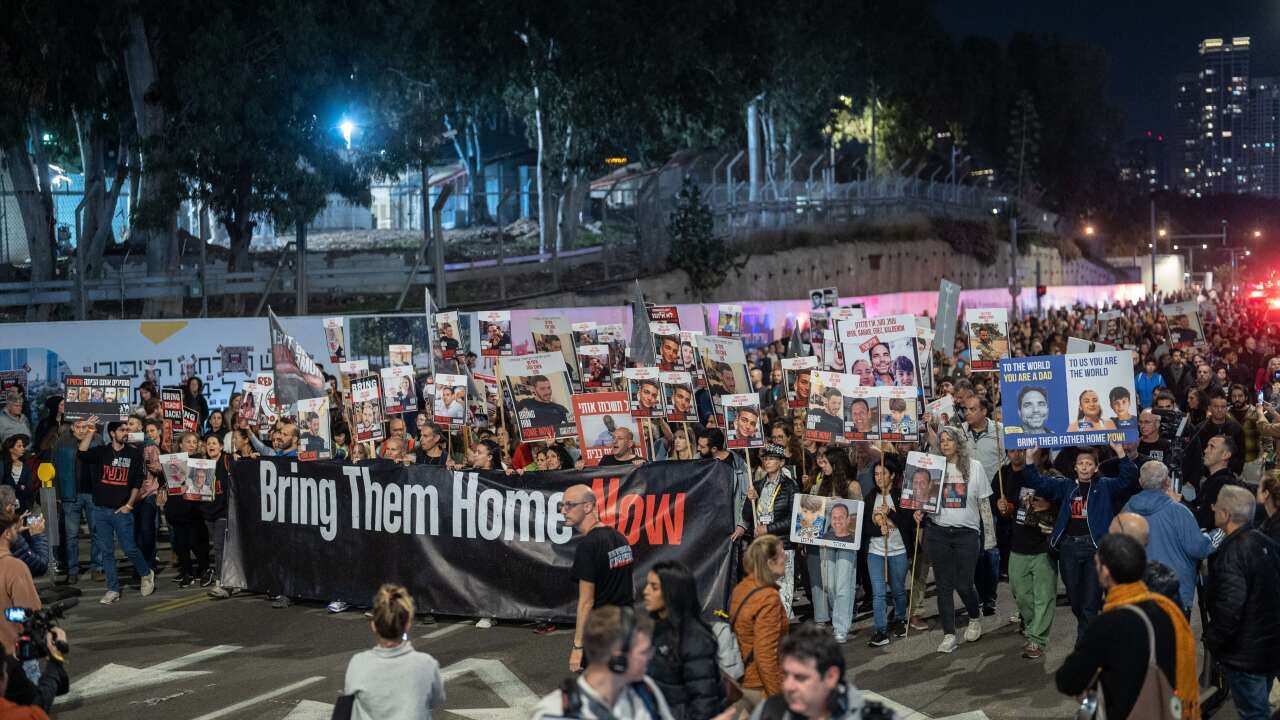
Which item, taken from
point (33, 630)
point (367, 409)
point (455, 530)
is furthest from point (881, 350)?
point (33, 630)

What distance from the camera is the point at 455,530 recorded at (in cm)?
1206

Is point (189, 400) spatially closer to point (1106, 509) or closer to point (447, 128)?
point (1106, 509)

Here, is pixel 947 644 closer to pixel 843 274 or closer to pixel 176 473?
pixel 176 473

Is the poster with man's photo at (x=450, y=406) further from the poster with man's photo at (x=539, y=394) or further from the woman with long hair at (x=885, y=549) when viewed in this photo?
the woman with long hair at (x=885, y=549)

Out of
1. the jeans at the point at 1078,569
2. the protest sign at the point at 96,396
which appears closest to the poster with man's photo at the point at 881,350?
the jeans at the point at 1078,569

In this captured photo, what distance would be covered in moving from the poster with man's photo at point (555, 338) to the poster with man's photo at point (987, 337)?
16.4ft

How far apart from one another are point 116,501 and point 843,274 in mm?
40602

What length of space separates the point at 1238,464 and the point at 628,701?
9.72m

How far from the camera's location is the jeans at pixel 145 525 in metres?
14.1

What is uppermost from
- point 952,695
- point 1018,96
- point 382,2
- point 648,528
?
point 1018,96

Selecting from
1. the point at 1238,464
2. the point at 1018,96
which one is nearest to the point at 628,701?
the point at 1238,464

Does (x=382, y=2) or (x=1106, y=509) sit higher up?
(x=382, y=2)

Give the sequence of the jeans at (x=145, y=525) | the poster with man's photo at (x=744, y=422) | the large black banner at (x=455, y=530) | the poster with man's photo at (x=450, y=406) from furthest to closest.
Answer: the poster with man's photo at (x=450, y=406) → the jeans at (x=145, y=525) → the poster with man's photo at (x=744, y=422) → the large black banner at (x=455, y=530)

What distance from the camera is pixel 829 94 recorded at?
198ft
